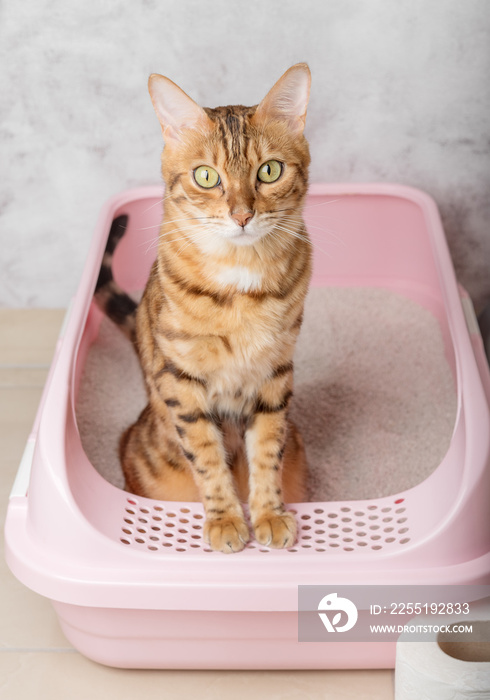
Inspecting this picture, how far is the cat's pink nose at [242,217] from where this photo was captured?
114cm

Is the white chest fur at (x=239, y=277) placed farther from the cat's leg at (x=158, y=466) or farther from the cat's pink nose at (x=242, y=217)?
the cat's leg at (x=158, y=466)

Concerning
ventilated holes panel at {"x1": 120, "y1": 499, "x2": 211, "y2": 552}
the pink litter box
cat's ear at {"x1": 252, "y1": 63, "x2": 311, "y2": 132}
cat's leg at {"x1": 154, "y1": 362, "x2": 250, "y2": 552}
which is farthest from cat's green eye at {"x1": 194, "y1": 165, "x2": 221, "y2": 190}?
ventilated holes panel at {"x1": 120, "y1": 499, "x2": 211, "y2": 552}

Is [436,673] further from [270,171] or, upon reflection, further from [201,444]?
[270,171]

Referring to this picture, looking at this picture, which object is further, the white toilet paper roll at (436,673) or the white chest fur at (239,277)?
the white chest fur at (239,277)

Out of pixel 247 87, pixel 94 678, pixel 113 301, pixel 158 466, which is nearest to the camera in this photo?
pixel 94 678

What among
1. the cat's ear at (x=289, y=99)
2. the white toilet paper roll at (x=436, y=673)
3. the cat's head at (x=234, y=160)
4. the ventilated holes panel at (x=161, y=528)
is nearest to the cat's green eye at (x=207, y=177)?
the cat's head at (x=234, y=160)

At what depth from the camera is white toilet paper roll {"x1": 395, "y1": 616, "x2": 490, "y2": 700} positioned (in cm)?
110

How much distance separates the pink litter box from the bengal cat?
0.26ft

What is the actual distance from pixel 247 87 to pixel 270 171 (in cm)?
82

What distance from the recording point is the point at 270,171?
122 cm

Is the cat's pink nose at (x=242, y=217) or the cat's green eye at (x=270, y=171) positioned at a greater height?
the cat's green eye at (x=270, y=171)

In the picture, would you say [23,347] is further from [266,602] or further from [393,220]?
[266,602]

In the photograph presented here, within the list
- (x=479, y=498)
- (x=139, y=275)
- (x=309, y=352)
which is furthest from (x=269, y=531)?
(x=139, y=275)

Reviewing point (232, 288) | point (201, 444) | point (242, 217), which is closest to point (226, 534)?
point (201, 444)
